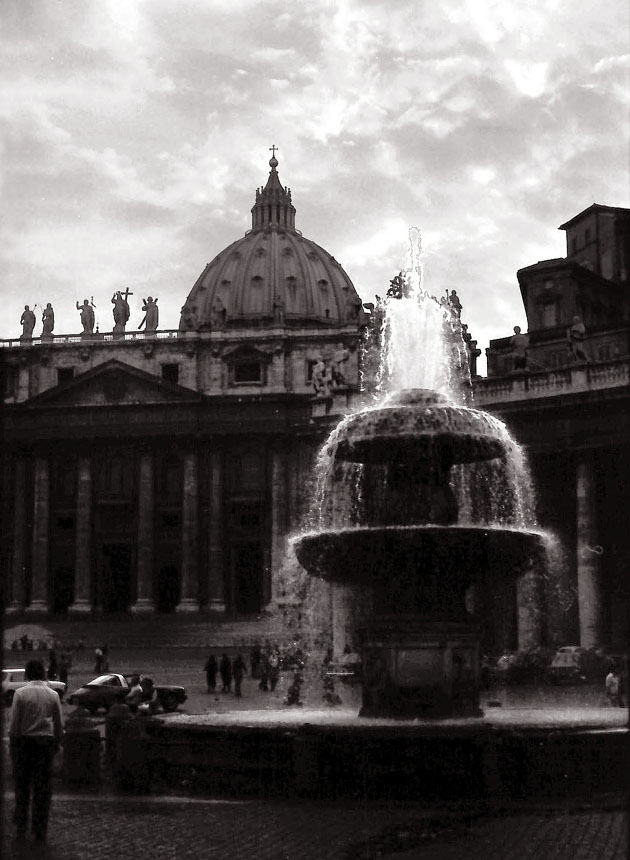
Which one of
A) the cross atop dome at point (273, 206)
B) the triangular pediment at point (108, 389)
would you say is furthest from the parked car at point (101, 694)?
the cross atop dome at point (273, 206)

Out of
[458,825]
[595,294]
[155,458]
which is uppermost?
[595,294]

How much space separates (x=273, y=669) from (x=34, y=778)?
31.0 metres

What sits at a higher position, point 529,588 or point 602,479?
point 602,479

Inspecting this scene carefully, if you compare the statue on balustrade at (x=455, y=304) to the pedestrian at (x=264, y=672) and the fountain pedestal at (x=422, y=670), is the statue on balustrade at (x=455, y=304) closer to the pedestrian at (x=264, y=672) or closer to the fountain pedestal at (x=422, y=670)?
the pedestrian at (x=264, y=672)

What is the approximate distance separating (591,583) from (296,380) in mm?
31675

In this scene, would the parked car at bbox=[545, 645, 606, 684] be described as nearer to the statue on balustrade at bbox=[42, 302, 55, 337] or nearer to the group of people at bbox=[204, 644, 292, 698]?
the group of people at bbox=[204, 644, 292, 698]

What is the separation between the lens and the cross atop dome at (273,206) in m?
118

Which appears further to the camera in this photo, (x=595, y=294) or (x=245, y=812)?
(x=595, y=294)

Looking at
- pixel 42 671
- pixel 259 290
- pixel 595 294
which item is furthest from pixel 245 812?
pixel 259 290

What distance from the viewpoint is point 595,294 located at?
5825 cm

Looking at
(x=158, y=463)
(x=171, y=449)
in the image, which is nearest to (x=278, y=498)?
(x=171, y=449)

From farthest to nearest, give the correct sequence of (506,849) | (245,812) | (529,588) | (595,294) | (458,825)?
(595,294), (529,588), (245,812), (458,825), (506,849)

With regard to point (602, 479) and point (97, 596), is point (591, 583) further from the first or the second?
point (97, 596)

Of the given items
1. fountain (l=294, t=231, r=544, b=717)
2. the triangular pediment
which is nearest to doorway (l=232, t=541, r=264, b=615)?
the triangular pediment
